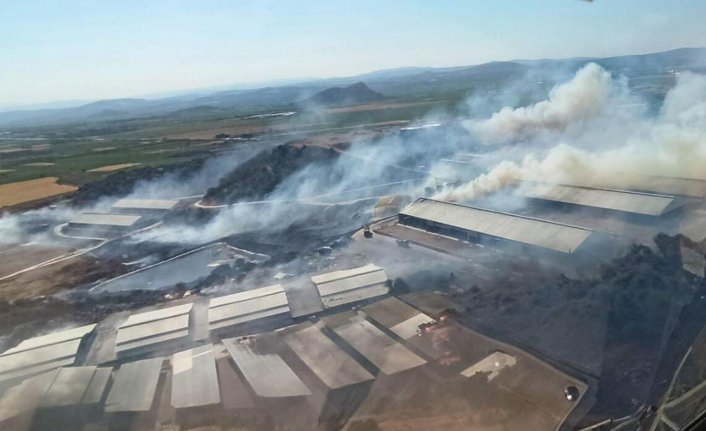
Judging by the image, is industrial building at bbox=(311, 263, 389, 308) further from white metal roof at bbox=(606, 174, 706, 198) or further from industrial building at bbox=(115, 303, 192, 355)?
white metal roof at bbox=(606, 174, 706, 198)

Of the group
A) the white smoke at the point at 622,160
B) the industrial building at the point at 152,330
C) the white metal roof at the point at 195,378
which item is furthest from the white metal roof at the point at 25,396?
the white smoke at the point at 622,160

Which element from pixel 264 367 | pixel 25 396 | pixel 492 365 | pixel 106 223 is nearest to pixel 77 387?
pixel 25 396

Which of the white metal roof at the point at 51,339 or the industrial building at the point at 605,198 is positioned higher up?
the industrial building at the point at 605,198

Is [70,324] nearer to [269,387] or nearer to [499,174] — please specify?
[269,387]

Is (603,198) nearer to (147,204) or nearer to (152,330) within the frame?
(152,330)

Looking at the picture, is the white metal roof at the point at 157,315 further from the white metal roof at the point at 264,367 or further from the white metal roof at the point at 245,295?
the white metal roof at the point at 264,367

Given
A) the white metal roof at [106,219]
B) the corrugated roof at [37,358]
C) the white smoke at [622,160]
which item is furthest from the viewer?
the white metal roof at [106,219]

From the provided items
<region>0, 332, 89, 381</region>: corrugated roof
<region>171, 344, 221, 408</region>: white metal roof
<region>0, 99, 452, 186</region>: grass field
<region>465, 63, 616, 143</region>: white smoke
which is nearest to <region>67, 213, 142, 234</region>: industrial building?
<region>0, 99, 452, 186</region>: grass field
